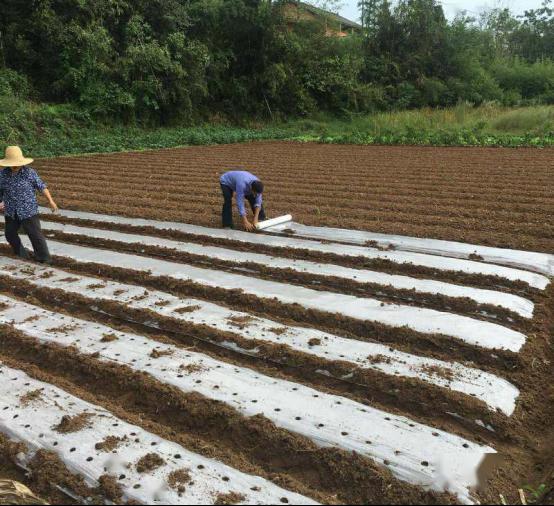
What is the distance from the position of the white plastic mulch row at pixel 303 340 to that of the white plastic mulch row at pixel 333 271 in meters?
1.09

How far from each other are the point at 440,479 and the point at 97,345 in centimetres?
232

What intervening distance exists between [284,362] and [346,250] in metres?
2.38

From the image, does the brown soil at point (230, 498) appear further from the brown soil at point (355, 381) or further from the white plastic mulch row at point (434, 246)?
the white plastic mulch row at point (434, 246)

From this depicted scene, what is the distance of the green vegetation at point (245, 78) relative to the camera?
762 inches

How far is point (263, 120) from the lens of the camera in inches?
1093

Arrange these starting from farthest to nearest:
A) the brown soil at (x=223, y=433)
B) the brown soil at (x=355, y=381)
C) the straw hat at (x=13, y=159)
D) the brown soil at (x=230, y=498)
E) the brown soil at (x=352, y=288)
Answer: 1. the straw hat at (x=13, y=159)
2. the brown soil at (x=352, y=288)
3. the brown soil at (x=355, y=381)
4. the brown soil at (x=223, y=433)
5. the brown soil at (x=230, y=498)

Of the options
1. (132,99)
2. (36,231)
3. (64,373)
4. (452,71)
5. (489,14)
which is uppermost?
(489,14)

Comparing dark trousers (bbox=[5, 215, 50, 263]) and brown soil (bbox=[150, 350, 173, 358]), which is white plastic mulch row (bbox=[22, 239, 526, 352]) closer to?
dark trousers (bbox=[5, 215, 50, 263])

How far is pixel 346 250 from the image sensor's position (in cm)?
535

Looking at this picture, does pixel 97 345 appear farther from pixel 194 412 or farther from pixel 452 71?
pixel 452 71

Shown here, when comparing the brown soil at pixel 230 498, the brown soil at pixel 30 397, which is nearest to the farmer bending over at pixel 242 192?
the brown soil at pixel 30 397

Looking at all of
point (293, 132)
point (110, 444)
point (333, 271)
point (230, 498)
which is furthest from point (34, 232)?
point (293, 132)

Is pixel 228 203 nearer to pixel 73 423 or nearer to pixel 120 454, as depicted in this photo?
pixel 73 423

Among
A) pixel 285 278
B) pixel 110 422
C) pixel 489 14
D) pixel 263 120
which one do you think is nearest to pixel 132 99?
pixel 263 120
